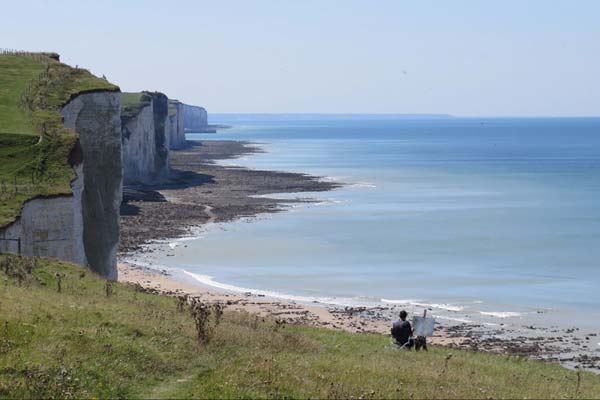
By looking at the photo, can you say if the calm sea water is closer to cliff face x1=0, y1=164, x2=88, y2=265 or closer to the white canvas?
cliff face x1=0, y1=164, x2=88, y2=265

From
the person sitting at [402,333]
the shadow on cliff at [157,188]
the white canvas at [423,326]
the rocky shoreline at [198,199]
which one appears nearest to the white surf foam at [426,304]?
the rocky shoreline at [198,199]

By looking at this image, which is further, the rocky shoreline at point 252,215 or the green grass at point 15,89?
the green grass at point 15,89

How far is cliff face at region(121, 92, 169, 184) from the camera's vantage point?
91.8 m

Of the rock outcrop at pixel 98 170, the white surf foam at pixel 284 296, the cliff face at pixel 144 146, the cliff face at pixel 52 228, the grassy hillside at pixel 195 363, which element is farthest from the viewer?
the cliff face at pixel 144 146

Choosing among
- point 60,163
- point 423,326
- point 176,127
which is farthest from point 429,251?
point 176,127

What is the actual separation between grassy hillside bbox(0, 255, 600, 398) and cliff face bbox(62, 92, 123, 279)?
58.1 ft

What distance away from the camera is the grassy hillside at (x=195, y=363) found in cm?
1367

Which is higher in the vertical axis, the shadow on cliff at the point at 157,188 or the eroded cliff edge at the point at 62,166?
the eroded cliff edge at the point at 62,166

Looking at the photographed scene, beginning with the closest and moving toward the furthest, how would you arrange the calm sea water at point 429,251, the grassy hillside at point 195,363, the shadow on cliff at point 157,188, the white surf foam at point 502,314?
1. the grassy hillside at point 195,363
2. the white surf foam at point 502,314
3. the calm sea water at point 429,251
4. the shadow on cliff at point 157,188

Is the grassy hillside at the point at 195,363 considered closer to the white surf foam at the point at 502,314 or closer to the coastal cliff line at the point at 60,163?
the coastal cliff line at the point at 60,163

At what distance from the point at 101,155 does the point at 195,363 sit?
23.9 metres

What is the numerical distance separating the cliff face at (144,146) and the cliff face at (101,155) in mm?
50632

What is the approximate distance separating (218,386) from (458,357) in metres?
7.45

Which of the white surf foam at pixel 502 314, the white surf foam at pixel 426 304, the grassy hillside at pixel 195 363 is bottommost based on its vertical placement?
the white surf foam at pixel 426 304
